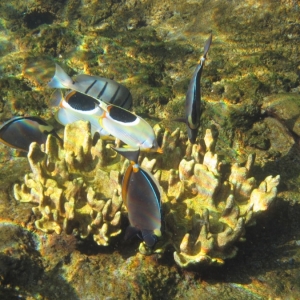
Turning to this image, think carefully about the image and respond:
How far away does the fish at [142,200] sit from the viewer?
78.2 inches

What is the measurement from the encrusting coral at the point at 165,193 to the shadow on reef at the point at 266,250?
25 cm

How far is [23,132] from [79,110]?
0.67 m

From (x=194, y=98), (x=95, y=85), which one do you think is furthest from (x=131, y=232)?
(x=95, y=85)

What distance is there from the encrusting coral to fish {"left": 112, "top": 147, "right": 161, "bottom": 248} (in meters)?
0.20

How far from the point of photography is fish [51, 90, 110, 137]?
2.95 meters

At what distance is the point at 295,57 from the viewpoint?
5219mm

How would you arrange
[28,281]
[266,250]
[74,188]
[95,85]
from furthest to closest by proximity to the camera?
[95,85]
[266,250]
[74,188]
[28,281]

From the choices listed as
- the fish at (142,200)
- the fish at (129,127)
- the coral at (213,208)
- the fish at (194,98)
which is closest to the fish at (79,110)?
the fish at (129,127)

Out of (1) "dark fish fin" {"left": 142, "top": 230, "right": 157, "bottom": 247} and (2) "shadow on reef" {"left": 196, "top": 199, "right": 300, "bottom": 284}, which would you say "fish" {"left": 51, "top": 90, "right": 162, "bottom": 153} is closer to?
(1) "dark fish fin" {"left": 142, "top": 230, "right": 157, "bottom": 247}

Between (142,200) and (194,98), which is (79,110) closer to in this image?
(194,98)

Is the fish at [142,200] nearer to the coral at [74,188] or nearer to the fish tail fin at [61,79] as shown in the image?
the coral at [74,188]

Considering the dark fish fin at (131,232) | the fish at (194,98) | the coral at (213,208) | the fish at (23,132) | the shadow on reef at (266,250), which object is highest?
the fish at (194,98)

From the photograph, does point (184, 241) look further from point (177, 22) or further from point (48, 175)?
point (177, 22)

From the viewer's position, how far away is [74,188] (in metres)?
2.65
